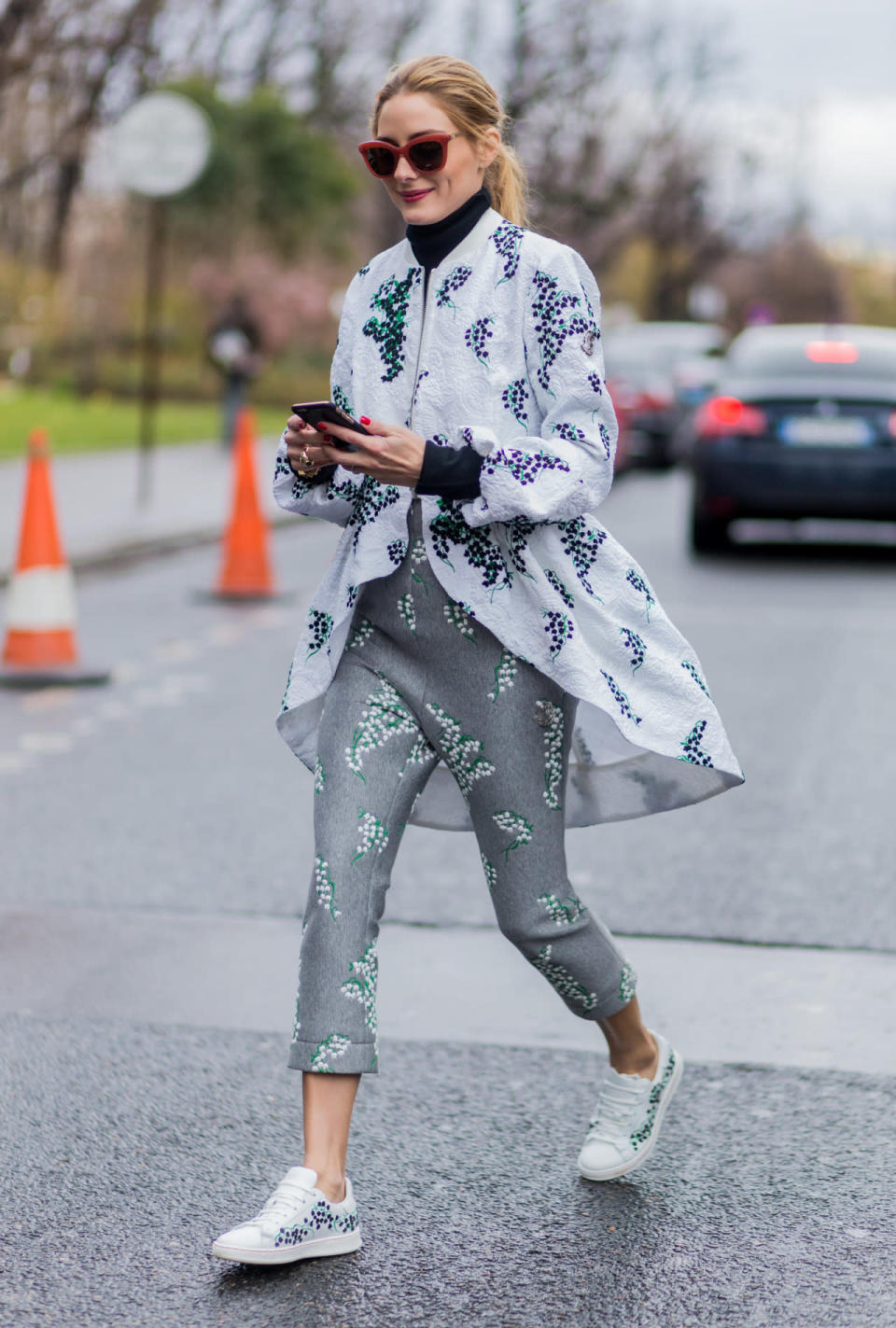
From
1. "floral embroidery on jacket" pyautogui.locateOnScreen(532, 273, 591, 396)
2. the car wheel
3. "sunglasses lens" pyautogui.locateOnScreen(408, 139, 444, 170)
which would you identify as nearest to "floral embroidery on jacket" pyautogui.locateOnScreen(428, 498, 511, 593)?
"floral embroidery on jacket" pyautogui.locateOnScreen(532, 273, 591, 396)

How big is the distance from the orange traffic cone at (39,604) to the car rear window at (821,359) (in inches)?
267

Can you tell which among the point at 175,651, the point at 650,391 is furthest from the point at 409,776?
the point at 650,391

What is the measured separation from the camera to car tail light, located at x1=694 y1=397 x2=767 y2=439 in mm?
13812

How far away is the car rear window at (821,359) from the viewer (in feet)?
46.1

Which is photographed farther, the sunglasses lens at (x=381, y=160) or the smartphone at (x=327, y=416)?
the sunglasses lens at (x=381, y=160)

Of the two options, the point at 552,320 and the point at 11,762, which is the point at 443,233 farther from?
the point at 11,762

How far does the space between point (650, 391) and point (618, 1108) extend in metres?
20.7

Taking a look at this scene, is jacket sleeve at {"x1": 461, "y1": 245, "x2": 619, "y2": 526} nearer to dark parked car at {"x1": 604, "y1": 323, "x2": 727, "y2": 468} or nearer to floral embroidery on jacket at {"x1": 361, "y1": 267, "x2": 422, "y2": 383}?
floral embroidery on jacket at {"x1": 361, "y1": 267, "x2": 422, "y2": 383}

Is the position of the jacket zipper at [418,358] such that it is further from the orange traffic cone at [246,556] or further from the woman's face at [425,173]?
the orange traffic cone at [246,556]

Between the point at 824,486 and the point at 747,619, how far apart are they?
2987 millimetres

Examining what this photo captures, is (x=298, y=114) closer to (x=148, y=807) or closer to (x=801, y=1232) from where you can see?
(x=148, y=807)

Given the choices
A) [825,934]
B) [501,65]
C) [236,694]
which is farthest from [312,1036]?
[501,65]

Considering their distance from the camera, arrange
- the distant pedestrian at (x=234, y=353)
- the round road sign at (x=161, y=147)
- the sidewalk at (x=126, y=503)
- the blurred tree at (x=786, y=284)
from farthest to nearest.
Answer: the blurred tree at (x=786, y=284) → the distant pedestrian at (x=234, y=353) → the round road sign at (x=161, y=147) → the sidewalk at (x=126, y=503)

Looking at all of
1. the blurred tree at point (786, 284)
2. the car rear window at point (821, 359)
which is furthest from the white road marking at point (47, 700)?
the blurred tree at point (786, 284)
